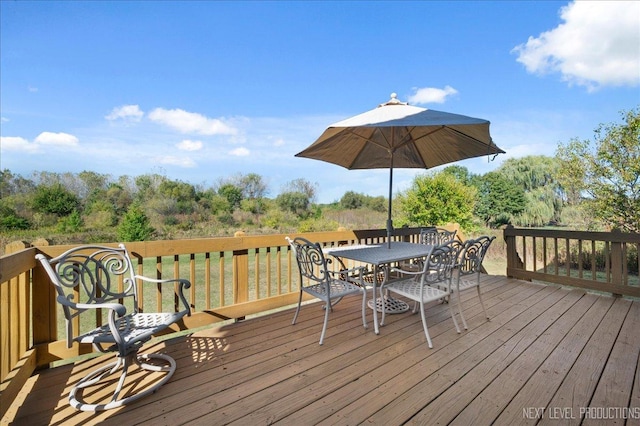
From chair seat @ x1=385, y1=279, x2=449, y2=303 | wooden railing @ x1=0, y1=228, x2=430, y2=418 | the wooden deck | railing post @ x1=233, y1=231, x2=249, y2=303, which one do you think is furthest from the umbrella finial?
the wooden deck

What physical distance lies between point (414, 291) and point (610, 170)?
32.6 feet

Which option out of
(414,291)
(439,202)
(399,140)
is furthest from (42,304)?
(439,202)

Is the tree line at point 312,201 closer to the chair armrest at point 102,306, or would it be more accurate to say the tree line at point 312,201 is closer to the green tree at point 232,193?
the green tree at point 232,193

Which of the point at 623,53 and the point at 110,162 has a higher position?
the point at 623,53

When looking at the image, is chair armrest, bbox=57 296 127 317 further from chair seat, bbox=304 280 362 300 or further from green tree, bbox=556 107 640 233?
green tree, bbox=556 107 640 233

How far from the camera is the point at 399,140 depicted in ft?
11.7

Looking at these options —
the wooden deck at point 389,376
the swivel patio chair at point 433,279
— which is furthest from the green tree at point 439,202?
the swivel patio chair at point 433,279

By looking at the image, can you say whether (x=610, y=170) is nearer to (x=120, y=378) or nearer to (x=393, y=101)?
(x=393, y=101)

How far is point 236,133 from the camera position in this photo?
20266 millimetres

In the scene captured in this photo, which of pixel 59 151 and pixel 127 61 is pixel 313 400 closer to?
pixel 127 61

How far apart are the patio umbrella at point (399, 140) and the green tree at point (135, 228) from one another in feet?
32.8

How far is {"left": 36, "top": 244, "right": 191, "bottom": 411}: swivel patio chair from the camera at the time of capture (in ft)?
5.44

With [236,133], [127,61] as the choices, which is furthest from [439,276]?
[236,133]

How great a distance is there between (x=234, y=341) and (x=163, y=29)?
396 inches
